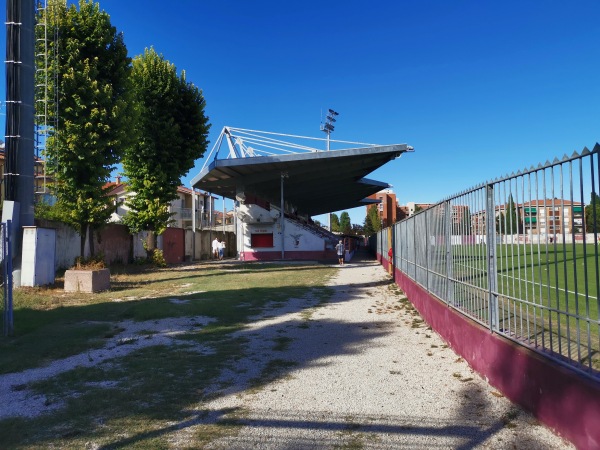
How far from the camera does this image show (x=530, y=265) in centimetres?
424

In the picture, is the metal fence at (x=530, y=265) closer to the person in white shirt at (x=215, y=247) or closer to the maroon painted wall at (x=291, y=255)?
the maroon painted wall at (x=291, y=255)

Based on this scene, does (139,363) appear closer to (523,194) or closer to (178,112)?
(523,194)

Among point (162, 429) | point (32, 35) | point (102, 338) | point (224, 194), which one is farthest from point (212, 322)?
point (224, 194)

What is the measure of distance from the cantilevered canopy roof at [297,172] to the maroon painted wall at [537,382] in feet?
Answer: 87.5

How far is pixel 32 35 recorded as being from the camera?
14.2 meters

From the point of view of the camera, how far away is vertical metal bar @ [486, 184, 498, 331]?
5.02m

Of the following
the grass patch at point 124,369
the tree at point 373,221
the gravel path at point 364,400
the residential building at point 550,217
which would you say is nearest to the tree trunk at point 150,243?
the grass patch at point 124,369

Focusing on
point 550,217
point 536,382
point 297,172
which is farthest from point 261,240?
point 550,217

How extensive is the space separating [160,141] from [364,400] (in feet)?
70.6

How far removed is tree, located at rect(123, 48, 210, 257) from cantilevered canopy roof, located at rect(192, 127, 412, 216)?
7107mm

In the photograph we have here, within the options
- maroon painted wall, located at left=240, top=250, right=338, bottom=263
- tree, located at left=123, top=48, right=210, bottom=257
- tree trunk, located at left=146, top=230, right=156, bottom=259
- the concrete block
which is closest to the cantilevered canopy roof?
maroon painted wall, located at left=240, top=250, right=338, bottom=263

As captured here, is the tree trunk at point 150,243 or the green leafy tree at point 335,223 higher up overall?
the green leafy tree at point 335,223

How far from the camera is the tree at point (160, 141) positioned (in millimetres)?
23703

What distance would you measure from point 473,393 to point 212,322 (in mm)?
5508
